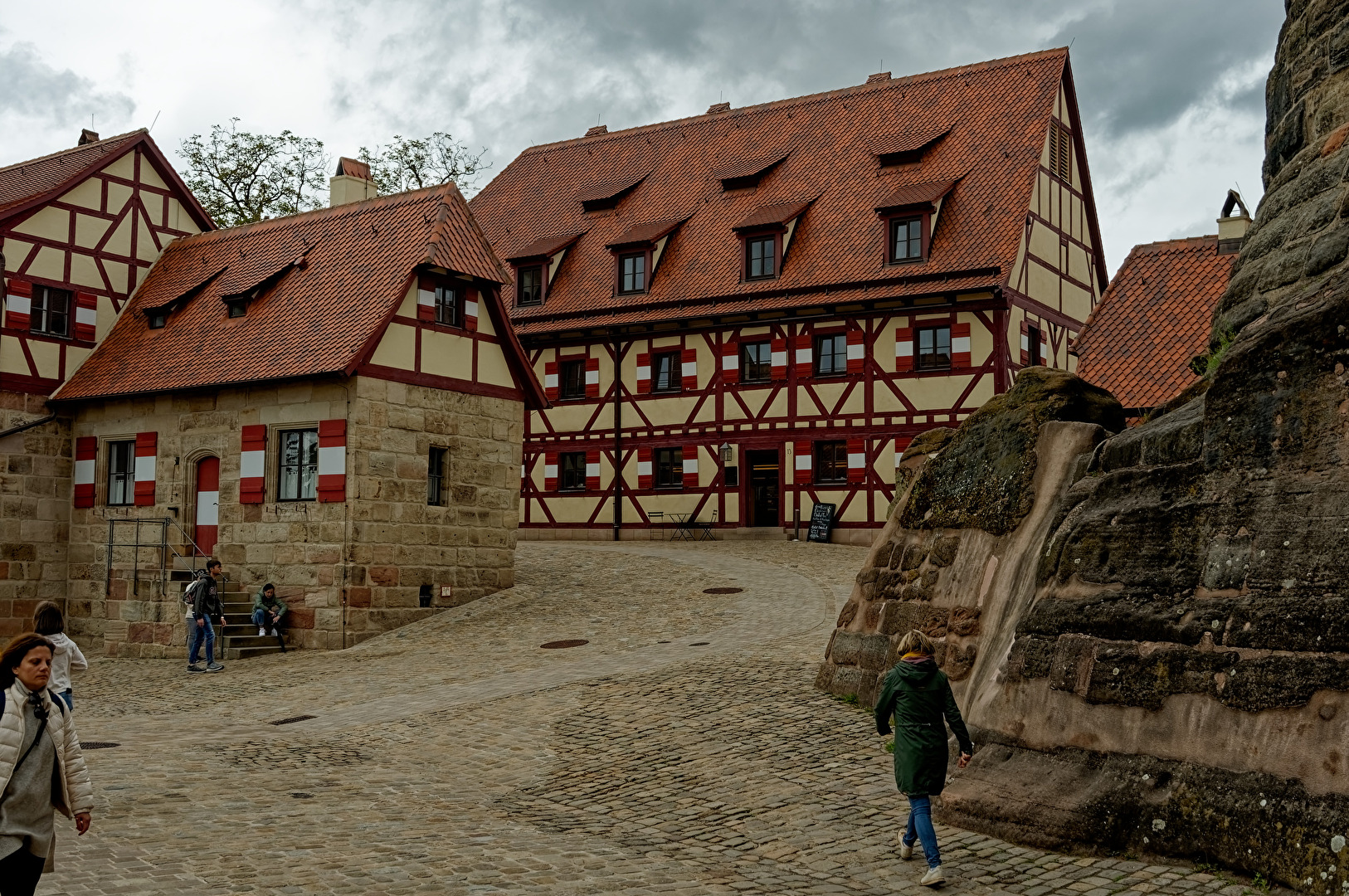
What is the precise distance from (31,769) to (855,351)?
25.8 metres

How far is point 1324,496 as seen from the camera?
713cm

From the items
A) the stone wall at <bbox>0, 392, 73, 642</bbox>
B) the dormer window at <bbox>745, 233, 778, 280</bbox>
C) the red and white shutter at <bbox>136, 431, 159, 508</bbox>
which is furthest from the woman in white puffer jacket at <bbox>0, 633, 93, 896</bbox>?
the dormer window at <bbox>745, 233, 778, 280</bbox>

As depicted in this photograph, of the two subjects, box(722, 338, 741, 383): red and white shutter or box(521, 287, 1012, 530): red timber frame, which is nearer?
box(521, 287, 1012, 530): red timber frame

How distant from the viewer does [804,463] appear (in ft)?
101

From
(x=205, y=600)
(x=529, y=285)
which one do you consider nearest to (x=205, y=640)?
(x=205, y=600)

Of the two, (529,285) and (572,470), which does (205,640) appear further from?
(529,285)

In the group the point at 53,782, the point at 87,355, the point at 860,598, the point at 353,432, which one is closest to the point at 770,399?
the point at 353,432

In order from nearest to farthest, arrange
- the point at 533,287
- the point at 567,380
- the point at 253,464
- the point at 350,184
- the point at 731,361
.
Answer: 1. the point at 253,464
2. the point at 350,184
3. the point at 731,361
4. the point at 567,380
5. the point at 533,287

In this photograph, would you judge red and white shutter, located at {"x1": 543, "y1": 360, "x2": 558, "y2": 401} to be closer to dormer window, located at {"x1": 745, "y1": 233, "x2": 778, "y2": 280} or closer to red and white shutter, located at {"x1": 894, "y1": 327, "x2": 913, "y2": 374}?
dormer window, located at {"x1": 745, "y1": 233, "x2": 778, "y2": 280}

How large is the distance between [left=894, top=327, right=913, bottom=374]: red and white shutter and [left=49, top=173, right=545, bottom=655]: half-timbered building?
874 cm

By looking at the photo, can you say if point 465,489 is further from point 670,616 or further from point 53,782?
point 53,782

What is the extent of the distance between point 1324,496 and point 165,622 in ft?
61.5

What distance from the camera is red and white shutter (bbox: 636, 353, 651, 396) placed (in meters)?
32.9

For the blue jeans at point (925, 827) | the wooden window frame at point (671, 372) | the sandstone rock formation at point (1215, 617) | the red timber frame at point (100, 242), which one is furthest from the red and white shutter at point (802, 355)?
the blue jeans at point (925, 827)
